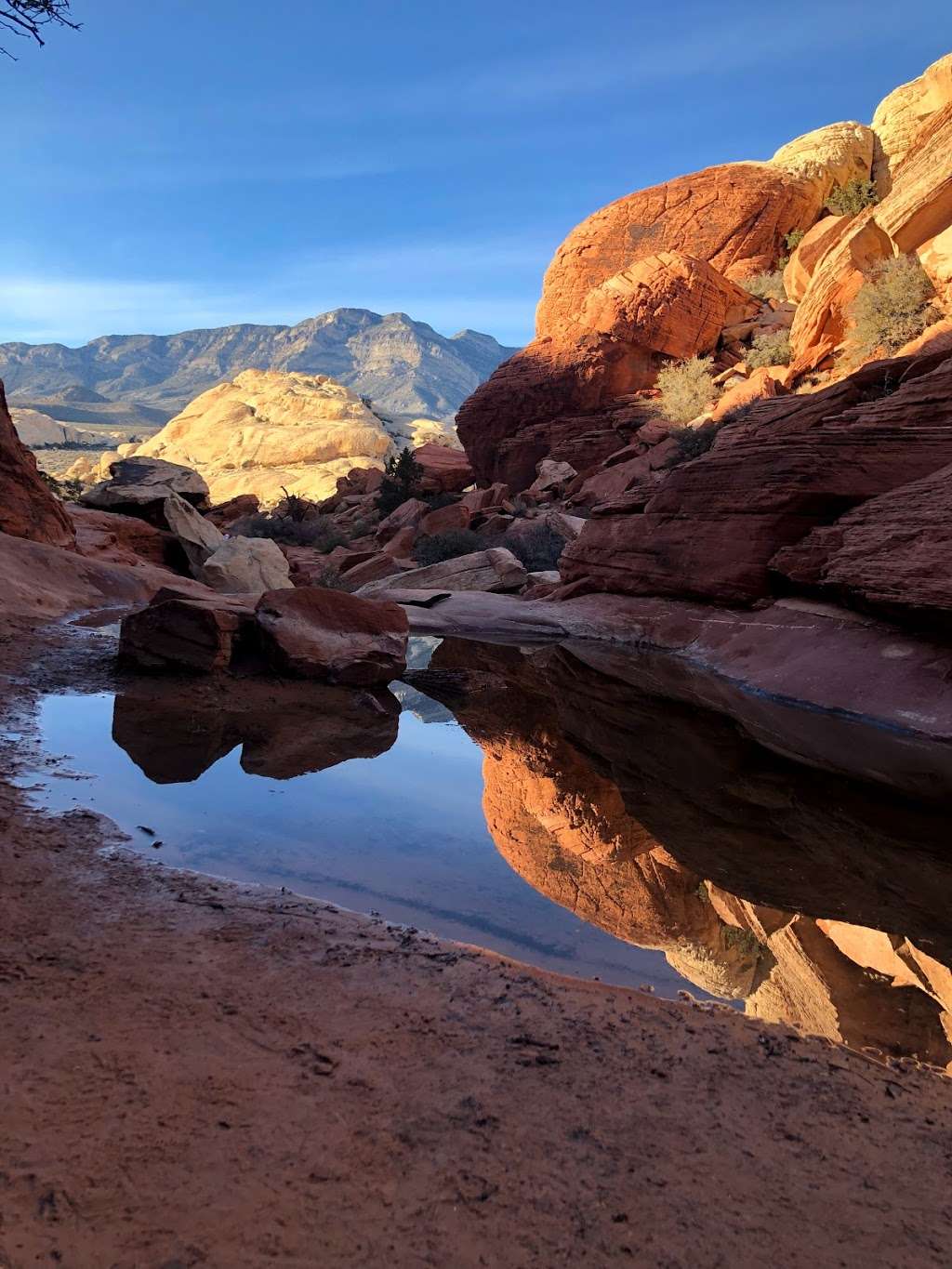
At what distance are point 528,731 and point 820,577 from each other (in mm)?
5539

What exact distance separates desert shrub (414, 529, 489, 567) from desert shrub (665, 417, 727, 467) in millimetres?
5622

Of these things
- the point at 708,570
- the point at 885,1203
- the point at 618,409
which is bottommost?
the point at 885,1203

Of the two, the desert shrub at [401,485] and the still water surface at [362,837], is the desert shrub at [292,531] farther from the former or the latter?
the still water surface at [362,837]

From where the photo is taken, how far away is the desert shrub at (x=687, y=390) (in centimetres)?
2770

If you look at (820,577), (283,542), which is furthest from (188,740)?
(283,542)

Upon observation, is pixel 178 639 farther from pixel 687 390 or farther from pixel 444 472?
pixel 444 472

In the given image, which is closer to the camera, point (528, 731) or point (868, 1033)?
point (868, 1033)

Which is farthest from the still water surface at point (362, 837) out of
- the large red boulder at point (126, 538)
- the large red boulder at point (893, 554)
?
the large red boulder at point (126, 538)

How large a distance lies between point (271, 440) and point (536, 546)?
47558 millimetres

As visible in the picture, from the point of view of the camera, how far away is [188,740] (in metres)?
7.24

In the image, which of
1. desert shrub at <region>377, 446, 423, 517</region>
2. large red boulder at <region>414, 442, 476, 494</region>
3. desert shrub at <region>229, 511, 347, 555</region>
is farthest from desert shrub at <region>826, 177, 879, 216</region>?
desert shrub at <region>229, 511, 347, 555</region>

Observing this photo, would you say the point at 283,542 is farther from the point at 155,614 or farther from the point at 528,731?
the point at 528,731

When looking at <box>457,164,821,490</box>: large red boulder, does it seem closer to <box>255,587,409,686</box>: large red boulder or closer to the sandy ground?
<box>255,587,409,686</box>: large red boulder

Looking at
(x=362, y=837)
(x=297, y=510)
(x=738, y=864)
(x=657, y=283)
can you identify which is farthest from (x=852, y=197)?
(x=362, y=837)
